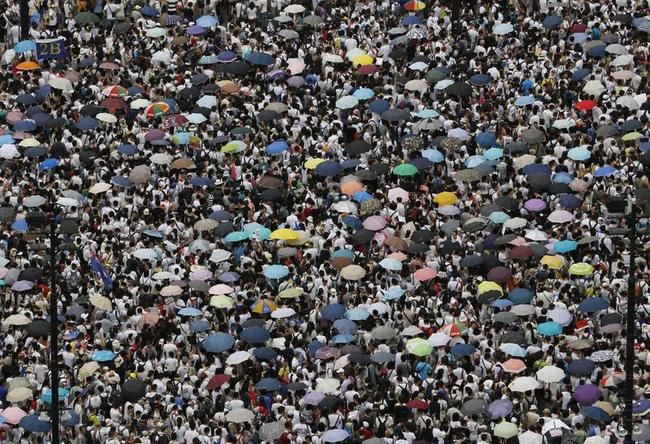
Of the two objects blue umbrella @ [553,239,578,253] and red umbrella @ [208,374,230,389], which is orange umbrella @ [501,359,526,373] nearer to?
blue umbrella @ [553,239,578,253]

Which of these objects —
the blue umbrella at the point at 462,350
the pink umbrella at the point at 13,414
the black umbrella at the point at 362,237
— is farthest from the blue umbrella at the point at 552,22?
the pink umbrella at the point at 13,414

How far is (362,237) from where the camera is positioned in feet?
166

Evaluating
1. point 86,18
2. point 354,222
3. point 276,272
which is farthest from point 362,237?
point 86,18

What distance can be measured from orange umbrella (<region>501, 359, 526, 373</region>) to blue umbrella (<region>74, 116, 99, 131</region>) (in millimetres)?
14113

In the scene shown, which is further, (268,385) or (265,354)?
(265,354)

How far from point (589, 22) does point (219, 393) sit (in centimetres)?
1751

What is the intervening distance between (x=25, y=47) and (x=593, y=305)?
60.9 feet

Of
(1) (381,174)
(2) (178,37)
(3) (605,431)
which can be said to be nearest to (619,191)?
(1) (381,174)

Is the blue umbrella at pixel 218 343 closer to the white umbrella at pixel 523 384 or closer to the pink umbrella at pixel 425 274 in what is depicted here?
the pink umbrella at pixel 425 274

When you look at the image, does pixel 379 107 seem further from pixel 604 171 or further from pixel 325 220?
pixel 604 171

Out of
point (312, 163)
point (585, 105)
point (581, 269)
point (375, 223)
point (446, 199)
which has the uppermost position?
point (585, 105)

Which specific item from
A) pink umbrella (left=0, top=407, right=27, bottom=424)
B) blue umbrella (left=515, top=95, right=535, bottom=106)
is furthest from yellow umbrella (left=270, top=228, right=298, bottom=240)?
pink umbrella (left=0, top=407, right=27, bottom=424)

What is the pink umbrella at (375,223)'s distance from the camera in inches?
2005

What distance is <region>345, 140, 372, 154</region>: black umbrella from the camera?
54.1m
